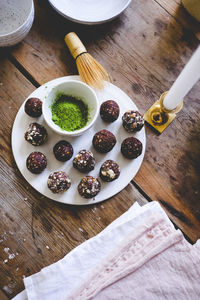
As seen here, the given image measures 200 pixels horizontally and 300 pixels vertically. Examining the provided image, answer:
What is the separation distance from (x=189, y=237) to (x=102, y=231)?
24 centimetres

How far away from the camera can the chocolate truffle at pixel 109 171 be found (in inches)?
32.5

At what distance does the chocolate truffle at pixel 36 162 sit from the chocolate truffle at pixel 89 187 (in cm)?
11

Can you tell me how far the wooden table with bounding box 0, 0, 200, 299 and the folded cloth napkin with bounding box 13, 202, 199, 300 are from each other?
0.16 ft

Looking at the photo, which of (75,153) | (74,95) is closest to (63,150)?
(75,153)

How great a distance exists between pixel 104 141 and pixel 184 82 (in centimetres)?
25

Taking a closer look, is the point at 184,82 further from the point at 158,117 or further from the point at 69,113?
the point at 69,113

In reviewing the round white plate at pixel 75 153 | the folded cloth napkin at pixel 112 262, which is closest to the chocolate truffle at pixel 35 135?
the round white plate at pixel 75 153

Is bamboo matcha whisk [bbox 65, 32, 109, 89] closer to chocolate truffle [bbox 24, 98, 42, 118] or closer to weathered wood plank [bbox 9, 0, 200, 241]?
weathered wood plank [bbox 9, 0, 200, 241]

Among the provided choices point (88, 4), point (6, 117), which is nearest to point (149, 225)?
point (6, 117)

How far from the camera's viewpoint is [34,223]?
0.87 meters

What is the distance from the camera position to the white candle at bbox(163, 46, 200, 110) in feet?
2.24

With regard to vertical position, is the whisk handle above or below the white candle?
below

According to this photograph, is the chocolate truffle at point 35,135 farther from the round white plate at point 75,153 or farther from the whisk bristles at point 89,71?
the whisk bristles at point 89,71

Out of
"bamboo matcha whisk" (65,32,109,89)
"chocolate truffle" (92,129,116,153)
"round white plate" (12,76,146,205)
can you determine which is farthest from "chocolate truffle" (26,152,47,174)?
"bamboo matcha whisk" (65,32,109,89)
